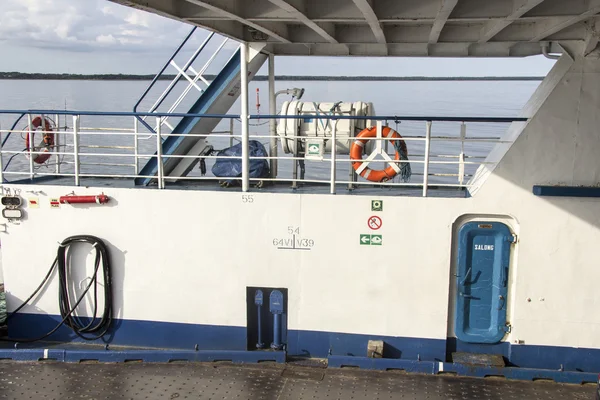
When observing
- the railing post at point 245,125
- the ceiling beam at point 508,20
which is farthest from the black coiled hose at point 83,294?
the ceiling beam at point 508,20

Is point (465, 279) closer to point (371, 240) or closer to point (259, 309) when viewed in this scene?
point (371, 240)

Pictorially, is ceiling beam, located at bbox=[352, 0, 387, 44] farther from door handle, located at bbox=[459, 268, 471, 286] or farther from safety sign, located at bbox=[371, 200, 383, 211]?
door handle, located at bbox=[459, 268, 471, 286]

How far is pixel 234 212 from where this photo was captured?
6.96 metres

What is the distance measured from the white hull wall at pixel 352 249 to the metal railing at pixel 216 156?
368mm

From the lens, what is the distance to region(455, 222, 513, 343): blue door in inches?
259

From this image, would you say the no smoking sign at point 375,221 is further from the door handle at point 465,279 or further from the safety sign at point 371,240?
the door handle at point 465,279

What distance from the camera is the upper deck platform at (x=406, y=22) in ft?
17.7

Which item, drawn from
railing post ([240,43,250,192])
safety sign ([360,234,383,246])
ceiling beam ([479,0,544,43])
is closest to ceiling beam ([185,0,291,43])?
railing post ([240,43,250,192])

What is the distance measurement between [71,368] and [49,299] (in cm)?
120

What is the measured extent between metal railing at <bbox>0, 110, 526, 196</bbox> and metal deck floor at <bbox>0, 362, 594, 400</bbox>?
2231 millimetres

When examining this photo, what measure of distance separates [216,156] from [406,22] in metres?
3.11

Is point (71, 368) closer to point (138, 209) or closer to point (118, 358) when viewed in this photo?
point (118, 358)

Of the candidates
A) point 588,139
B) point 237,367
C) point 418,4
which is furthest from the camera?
point 237,367

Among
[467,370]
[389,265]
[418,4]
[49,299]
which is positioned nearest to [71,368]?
[49,299]
